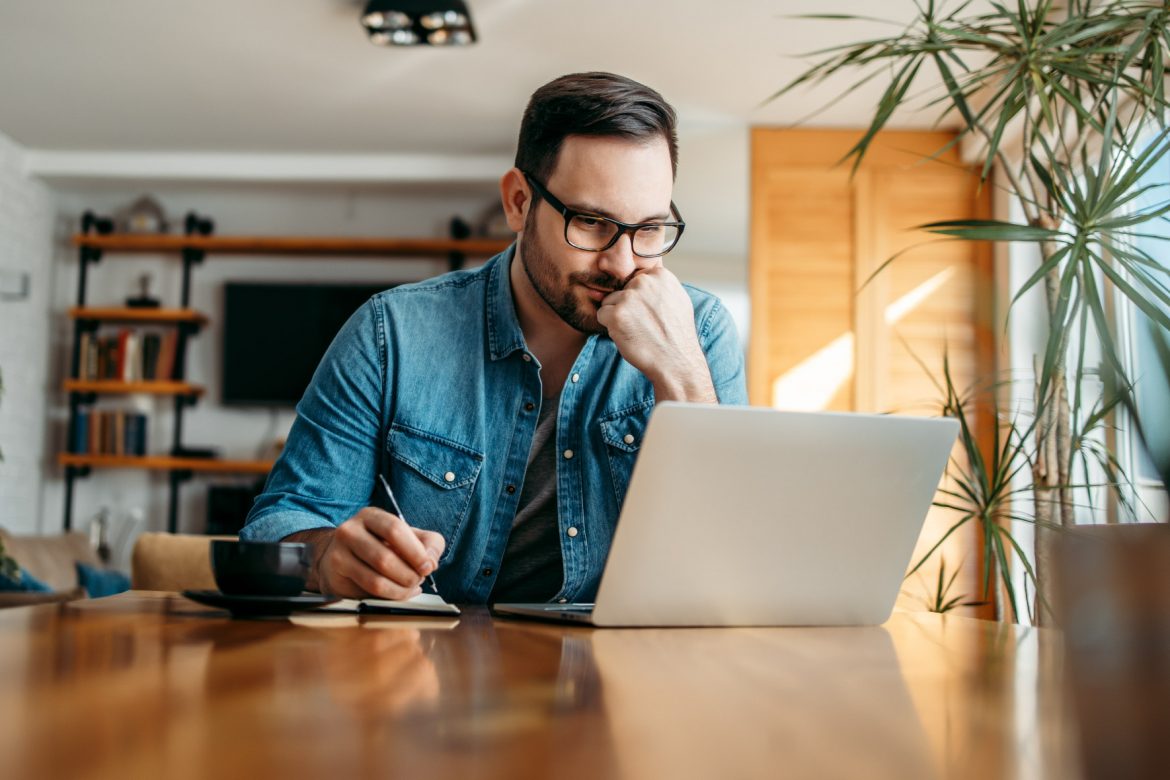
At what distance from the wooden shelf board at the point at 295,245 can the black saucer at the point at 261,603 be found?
16.1 ft

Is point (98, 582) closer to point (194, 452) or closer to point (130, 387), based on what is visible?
point (194, 452)

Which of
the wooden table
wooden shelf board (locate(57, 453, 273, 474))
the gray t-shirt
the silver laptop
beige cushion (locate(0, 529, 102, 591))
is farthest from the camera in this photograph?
wooden shelf board (locate(57, 453, 273, 474))

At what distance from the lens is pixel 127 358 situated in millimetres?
5848

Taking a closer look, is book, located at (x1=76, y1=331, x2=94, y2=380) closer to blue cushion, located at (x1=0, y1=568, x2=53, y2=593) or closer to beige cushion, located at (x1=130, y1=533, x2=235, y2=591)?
blue cushion, located at (x1=0, y1=568, x2=53, y2=593)

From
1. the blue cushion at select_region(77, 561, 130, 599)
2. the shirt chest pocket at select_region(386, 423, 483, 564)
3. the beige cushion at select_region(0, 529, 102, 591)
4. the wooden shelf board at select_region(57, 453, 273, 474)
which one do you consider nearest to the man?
the shirt chest pocket at select_region(386, 423, 483, 564)

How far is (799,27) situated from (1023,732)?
391 cm

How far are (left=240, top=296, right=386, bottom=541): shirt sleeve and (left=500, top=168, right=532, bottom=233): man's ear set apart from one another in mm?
291

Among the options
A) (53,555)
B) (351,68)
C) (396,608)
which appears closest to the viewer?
(396,608)

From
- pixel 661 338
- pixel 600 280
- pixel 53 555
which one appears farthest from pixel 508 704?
pixel 53 555

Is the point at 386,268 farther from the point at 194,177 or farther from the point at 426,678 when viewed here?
the point at 426,678

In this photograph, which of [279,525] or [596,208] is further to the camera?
[596,208]

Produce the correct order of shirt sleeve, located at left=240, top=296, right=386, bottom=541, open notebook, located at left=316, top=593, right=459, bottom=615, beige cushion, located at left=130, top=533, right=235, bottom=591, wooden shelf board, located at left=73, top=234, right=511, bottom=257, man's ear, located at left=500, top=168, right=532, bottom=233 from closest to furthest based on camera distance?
open notebook, located at left=316, top=593, right=459, bottom=615 < shirt sleeve, located at left=240, top=296, right=386, bottom=541 < man's ear, located at left=500, top=168, right=532, bottom=233 < beige cushion, located at left=130, top=533, right=235, bottom=591 < wooden shelf board, located at left=73, top=234, right=511, bottom=257

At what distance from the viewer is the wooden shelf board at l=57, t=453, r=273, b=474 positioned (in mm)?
5680

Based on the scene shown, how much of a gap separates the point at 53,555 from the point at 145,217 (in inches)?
84.9
